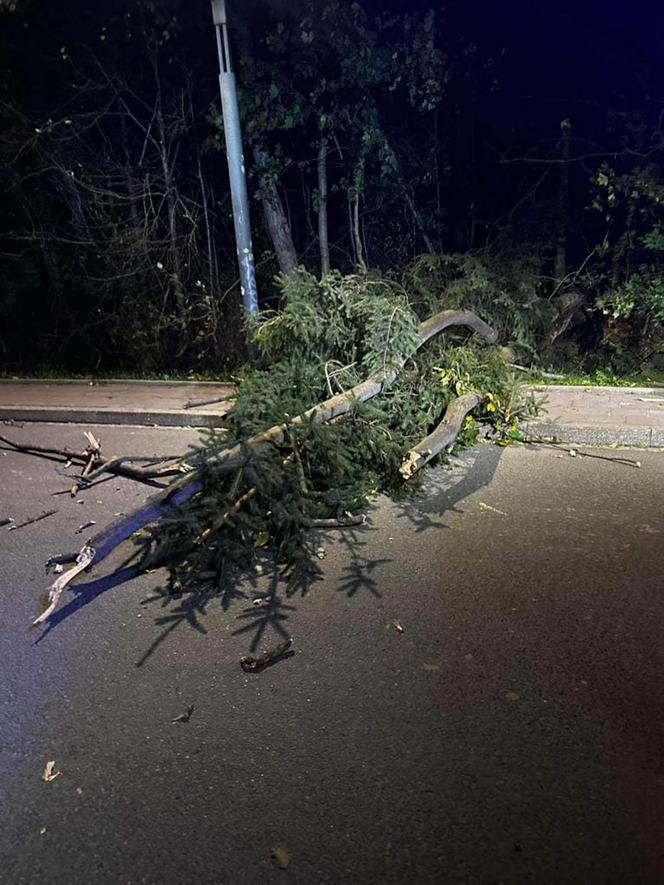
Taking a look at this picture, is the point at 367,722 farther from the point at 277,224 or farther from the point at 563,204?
the point at 563,204

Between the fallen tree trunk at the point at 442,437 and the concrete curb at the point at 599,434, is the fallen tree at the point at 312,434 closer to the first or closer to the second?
the fallen tree trunk at the point at 442,437

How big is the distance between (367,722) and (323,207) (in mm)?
9904

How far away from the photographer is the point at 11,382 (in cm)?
1109

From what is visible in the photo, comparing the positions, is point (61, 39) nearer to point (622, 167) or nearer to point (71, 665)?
point (622, 167)

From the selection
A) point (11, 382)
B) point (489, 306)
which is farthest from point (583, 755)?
point (11, 382)

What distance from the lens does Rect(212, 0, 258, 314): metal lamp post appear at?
331 inches

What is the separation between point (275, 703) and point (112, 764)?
811 millimetres

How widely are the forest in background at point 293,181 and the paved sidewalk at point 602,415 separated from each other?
1173 millimetres

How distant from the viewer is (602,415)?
7.84 m

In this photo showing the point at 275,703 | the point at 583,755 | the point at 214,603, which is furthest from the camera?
the point at 214,603

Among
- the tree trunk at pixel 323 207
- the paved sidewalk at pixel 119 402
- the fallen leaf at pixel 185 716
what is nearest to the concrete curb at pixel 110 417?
the paved sidewalk at pixel 119 402

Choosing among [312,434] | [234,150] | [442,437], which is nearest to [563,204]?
[234,150]

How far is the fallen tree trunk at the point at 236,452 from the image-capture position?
4.32 m

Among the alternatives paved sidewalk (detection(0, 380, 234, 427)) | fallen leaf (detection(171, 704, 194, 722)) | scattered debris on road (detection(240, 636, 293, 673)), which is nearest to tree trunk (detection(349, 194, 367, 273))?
paved sidewalk (detection(0, 380, 234, 427))
